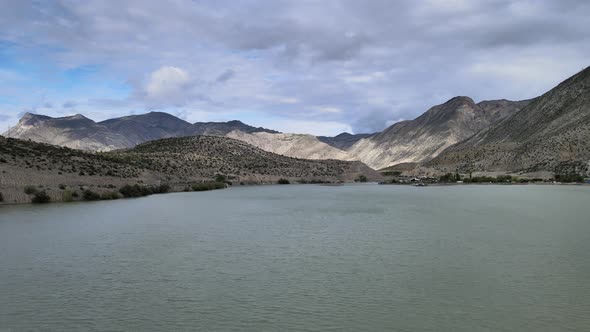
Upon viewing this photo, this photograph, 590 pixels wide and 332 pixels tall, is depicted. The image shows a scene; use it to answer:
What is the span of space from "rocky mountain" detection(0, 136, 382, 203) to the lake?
839 inches

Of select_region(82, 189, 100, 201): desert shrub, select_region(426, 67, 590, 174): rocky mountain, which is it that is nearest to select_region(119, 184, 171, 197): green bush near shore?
select_region(82, 189, 100, 201): desert shrub

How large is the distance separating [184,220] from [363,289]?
80.9 ft

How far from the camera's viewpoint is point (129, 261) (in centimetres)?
2361

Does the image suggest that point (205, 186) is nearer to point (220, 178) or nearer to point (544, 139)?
point (220, 178)

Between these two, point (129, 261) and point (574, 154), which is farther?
point (574, 154)

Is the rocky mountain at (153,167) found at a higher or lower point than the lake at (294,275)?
higher

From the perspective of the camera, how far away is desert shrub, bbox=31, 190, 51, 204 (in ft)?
171

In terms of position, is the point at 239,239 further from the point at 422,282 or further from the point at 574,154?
the point at 574,154

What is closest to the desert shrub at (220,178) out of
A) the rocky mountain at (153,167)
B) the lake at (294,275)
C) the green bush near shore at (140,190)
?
the rocky mountain at (153,167)

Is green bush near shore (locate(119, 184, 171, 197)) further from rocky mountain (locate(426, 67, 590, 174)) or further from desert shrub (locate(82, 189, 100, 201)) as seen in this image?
rocky mountain (locate(426, 67, 590, 174))

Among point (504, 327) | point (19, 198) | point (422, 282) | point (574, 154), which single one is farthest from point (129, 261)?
point (574, 154)

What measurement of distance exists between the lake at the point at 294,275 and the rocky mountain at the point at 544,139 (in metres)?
85.8

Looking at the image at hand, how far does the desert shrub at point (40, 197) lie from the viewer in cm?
5222

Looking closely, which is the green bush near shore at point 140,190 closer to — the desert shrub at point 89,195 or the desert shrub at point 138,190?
the desert shrub at point 138,190
